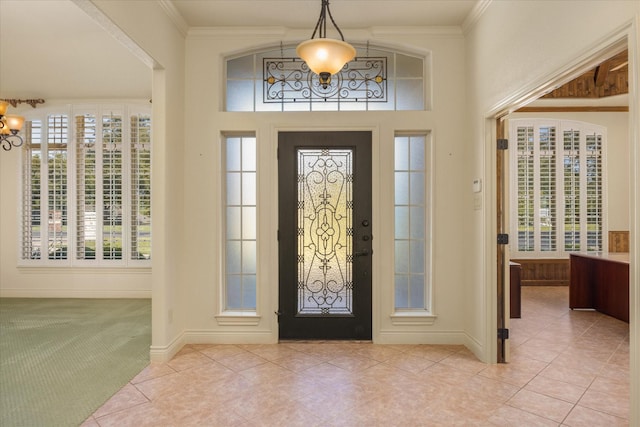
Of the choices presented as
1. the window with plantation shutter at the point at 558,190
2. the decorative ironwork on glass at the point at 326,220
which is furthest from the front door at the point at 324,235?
the window with plantation shutter at the point at 558,190

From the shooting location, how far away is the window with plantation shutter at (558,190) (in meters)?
6.69

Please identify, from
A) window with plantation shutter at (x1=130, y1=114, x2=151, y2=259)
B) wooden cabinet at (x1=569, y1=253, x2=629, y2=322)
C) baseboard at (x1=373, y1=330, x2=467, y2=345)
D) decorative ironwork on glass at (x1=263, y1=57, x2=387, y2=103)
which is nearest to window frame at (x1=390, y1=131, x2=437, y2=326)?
baseboard at (x1=373, y1=330, x2=467, y2=345)

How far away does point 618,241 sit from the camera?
261 inches

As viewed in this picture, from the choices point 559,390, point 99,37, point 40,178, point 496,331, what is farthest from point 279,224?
point 40,178

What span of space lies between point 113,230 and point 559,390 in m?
5.89

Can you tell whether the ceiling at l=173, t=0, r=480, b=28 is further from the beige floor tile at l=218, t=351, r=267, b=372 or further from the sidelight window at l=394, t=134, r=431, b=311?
the beige floor tile at l=218, t=351, r=267, b=372

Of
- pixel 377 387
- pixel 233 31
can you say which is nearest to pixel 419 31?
pixel 233 31

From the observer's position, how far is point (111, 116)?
224 inches

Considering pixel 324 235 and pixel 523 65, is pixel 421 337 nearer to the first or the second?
pixel 324 235

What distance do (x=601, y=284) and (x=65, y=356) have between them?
21.0 ft

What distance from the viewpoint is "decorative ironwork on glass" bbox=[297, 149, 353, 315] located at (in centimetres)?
385

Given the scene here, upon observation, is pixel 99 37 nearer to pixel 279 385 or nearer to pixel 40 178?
pixel 40 178

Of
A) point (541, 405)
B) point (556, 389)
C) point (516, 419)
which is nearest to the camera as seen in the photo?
point (516, 419)

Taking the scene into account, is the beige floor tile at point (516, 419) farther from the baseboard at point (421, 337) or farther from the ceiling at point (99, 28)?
the ceiling at point (99, 28)
